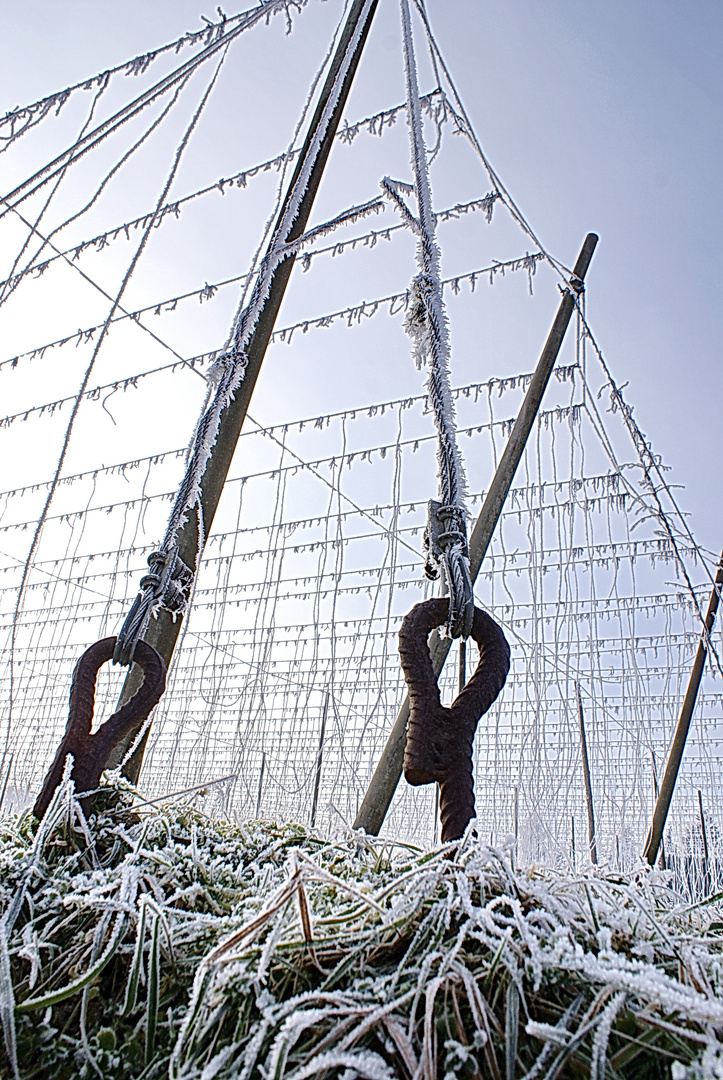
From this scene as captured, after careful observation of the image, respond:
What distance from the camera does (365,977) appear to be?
402mm

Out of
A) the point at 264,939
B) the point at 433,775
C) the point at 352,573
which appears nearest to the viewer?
the point at 264,939

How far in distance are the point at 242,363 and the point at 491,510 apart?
992 millimetres

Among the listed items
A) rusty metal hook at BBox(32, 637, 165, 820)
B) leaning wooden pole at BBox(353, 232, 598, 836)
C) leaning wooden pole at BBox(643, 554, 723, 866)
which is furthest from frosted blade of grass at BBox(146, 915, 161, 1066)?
leaning wooden pole at BBox(643, 554, 723, 866)

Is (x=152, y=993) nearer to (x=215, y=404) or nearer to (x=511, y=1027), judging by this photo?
(x=511, y=1027)

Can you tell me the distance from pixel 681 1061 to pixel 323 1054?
18 centimetres

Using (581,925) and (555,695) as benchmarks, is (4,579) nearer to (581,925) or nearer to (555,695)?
(555,695)

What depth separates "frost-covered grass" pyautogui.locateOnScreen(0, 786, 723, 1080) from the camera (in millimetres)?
326

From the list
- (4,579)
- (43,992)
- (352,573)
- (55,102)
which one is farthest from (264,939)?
(4,579)

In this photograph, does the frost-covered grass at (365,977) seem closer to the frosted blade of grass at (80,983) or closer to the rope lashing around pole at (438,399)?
the frosted blade of grass at (80,983)

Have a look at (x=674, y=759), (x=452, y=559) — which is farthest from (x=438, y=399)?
(x=674, y=759)

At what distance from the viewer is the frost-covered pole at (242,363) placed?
3.37 feet

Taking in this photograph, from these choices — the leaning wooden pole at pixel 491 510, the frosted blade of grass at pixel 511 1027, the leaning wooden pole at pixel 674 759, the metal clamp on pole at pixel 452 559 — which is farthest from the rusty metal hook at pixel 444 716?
the leaning wooden pole at pixel 674 759

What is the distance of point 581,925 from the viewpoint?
1.44 ft

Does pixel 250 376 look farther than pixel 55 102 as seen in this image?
No
